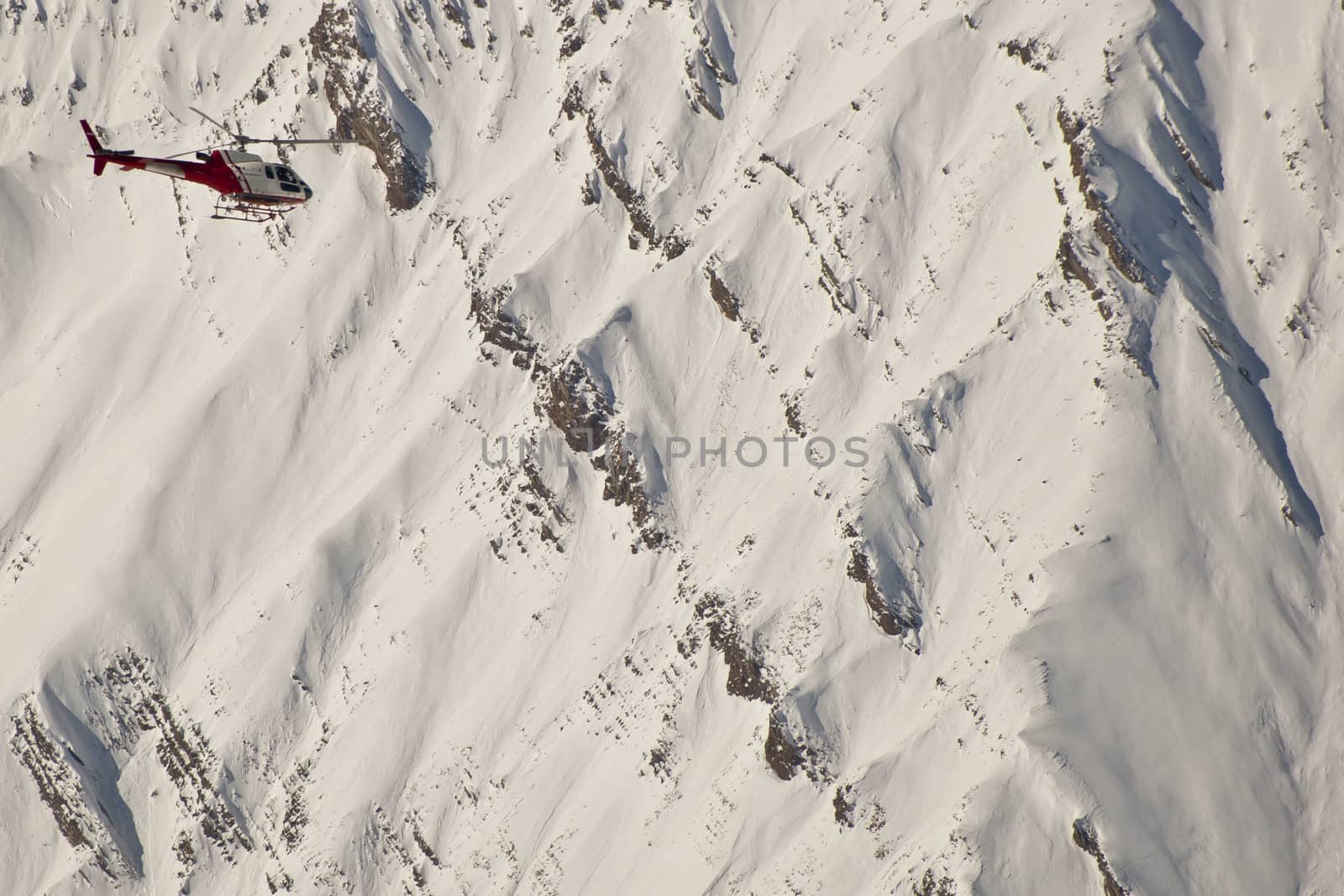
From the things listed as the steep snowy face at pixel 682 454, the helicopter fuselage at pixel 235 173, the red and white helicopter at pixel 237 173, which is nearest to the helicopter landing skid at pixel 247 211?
the red and white helicopter at pixel 237 173

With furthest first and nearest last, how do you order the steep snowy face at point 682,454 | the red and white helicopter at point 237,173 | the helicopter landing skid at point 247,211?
the steep snowy face at point 682,454 < the red and white helicopter at point 237,173 < the helicopter landing skid at point 247,211

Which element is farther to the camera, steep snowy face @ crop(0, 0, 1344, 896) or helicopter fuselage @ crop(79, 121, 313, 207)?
steep snowy face @ crop(0, 0, 1344, 896)

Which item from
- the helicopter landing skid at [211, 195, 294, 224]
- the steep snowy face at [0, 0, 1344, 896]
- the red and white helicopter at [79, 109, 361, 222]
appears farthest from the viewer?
the steep snowy face at [0, 0, 1344, 896]

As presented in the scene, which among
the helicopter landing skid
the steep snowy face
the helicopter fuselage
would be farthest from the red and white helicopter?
the steep snowy face

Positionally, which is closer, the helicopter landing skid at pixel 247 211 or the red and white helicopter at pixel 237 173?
the helicopter landing skid at pixel 247 211

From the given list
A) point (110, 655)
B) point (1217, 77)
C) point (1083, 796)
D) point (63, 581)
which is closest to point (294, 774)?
point (110, 655)

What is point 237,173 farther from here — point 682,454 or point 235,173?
point 682,454

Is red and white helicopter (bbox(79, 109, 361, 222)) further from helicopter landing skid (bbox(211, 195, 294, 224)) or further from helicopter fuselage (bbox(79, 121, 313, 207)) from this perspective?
helicopter landing skid (bbox(211, 195, 294, 224))

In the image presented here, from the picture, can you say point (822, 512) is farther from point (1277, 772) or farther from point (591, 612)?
point (1277, 772)

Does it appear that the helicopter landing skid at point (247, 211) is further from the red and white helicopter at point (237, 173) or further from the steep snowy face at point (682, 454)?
the steep snowy face at point (682, 454)
